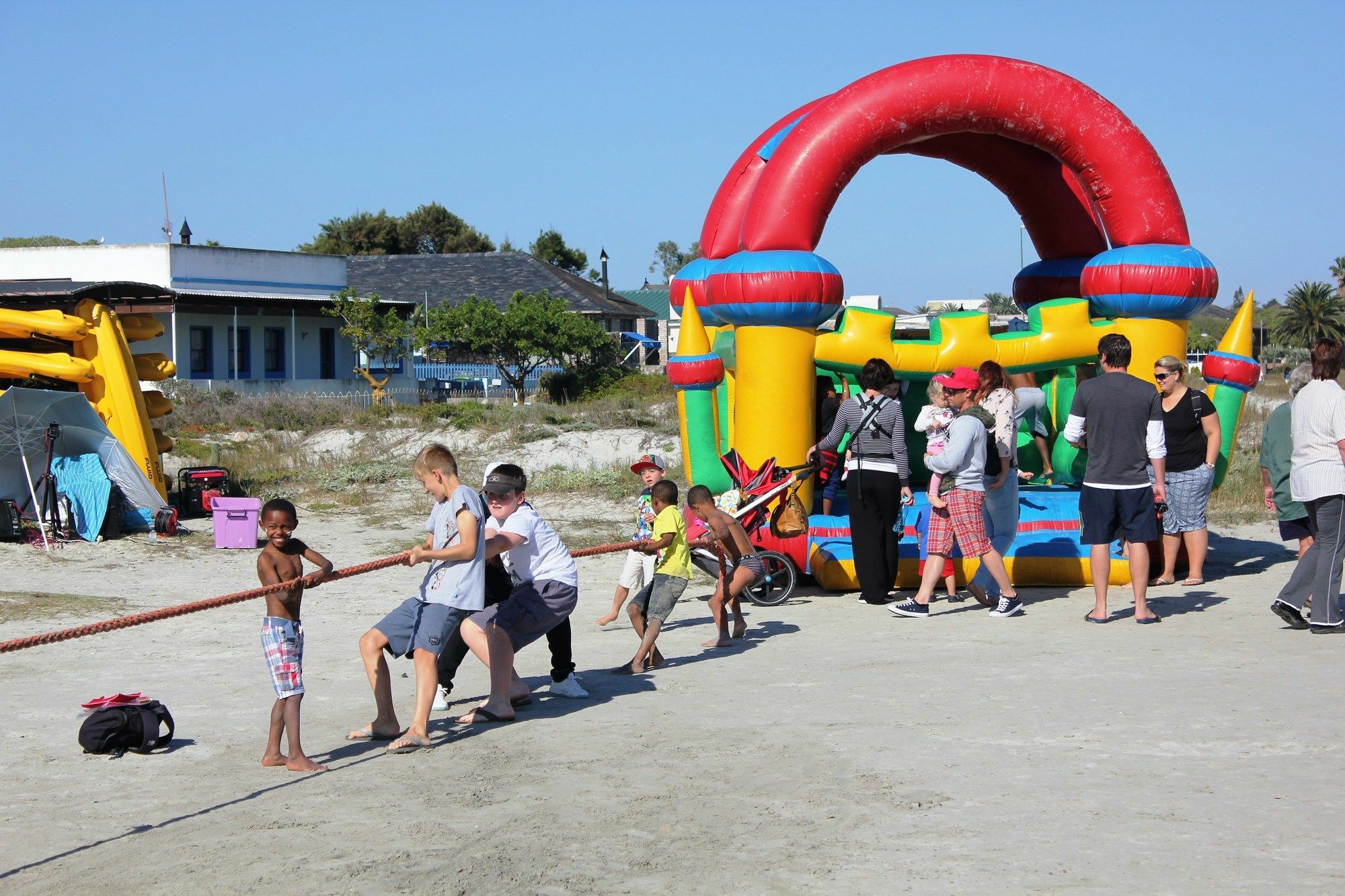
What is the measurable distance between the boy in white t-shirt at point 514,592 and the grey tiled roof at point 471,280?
3783cm

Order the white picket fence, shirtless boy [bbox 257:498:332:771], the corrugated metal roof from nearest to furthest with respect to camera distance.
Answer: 1. shirtless boy [bbox 257:498:332:771]
2. the white picket fence
3. the corrugated metal roof

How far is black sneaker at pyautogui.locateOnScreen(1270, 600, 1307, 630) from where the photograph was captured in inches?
324

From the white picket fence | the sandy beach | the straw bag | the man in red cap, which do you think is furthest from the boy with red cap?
the white picket fence

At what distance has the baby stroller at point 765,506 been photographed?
9766 millimetres

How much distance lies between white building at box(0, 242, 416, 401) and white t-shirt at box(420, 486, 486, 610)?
2734 centimetres

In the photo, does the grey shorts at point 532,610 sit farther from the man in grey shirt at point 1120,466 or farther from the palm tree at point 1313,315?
the palm tree at point 1313,315

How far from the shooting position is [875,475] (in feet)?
31.2

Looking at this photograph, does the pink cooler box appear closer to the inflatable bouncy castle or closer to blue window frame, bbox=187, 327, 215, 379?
the inflatable bouncy castle

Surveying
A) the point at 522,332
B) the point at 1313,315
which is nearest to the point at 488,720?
the point at 522,332

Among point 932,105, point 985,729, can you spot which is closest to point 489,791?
point 985,729

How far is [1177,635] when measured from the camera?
8.17 meters

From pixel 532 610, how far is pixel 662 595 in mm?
1209

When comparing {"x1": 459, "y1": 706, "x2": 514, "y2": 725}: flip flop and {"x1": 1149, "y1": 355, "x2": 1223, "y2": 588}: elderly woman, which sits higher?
{"x1": 1149, "y1": 355, "x2": 1223, "y2": 588}: elderly woman

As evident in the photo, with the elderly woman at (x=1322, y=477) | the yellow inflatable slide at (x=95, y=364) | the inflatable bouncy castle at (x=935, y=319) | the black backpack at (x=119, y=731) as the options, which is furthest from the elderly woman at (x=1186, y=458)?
the yellow inflatable slide at (x=95, y=364)
